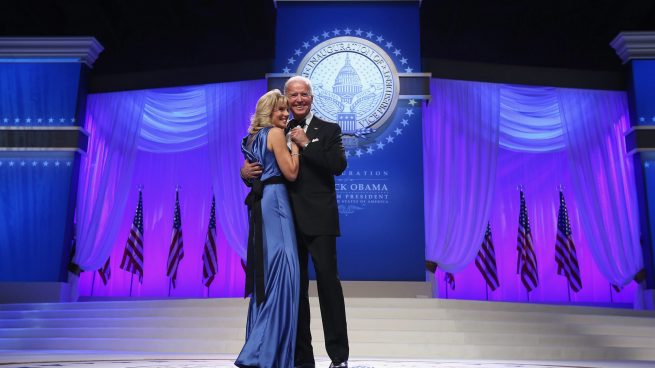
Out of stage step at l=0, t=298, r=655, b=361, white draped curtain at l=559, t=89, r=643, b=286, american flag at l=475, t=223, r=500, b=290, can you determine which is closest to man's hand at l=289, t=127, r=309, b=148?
stage step at l=0, t=298, r=655, b=361

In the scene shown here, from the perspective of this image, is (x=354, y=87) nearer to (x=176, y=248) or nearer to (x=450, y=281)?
(x=450, y=281)

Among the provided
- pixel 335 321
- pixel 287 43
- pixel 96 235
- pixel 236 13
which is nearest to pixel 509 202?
pixel 287 43

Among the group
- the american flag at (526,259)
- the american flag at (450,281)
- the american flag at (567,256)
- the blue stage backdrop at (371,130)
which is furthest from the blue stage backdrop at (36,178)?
the american flag at (567,256)

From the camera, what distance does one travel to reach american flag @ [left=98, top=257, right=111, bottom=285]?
9.43m

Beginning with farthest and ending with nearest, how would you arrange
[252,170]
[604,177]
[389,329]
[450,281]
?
1. [450,281]
2. [604,177]
3. [389,329]
4. [252,170]

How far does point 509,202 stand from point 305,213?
7398 millimetres

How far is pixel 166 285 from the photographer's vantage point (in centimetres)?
948

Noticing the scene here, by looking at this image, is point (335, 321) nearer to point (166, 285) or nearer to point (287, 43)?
point (287, 43)

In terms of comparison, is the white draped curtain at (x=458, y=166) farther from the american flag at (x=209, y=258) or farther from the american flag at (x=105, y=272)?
the american flag at (x=105, y=272)

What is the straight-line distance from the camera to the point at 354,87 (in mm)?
7773

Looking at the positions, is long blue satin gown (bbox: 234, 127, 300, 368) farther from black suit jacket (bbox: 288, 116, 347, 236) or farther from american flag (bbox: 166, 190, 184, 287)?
american flag (bbox: 166, 190, 184, 287)

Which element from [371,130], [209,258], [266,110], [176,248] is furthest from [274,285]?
[176,248]

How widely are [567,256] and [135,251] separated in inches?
245

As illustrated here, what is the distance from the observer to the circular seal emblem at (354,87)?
7.77 meters
